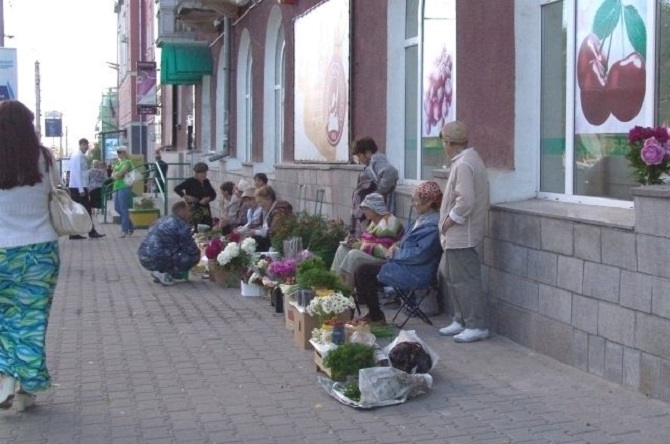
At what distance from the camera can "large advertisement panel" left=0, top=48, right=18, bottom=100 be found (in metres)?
15.0

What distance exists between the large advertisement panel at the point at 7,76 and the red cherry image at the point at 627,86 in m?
10.4

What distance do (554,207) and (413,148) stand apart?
3.70 m

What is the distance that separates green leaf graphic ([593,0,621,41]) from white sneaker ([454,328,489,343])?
93.4 inches

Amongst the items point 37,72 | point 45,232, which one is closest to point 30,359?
point 45,232

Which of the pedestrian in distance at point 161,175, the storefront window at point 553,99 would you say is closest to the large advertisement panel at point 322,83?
the storefront window at point 553,99

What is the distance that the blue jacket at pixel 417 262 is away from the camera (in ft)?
26.9

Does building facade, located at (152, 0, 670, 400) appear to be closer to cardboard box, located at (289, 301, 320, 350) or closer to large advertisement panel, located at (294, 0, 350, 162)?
large advertisement panel, located at (294, 0, 350, 162)

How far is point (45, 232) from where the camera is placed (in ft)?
19.7

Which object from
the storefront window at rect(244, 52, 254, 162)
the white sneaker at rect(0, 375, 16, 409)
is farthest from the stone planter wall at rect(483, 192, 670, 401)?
the storefront window at rect(244, 52, 254, 162)

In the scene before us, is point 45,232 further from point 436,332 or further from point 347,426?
point 436,332

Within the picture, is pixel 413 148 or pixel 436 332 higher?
pixel 413 148

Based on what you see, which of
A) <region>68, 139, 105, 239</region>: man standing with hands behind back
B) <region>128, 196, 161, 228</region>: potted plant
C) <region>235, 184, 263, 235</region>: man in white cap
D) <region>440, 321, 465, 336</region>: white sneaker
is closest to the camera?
<region>440, 321, 465, 336</region>: white sneaker

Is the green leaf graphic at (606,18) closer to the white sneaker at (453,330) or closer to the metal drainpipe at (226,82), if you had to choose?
the white sneaker at (453,330)

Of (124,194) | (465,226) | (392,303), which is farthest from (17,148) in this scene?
(124,194)
